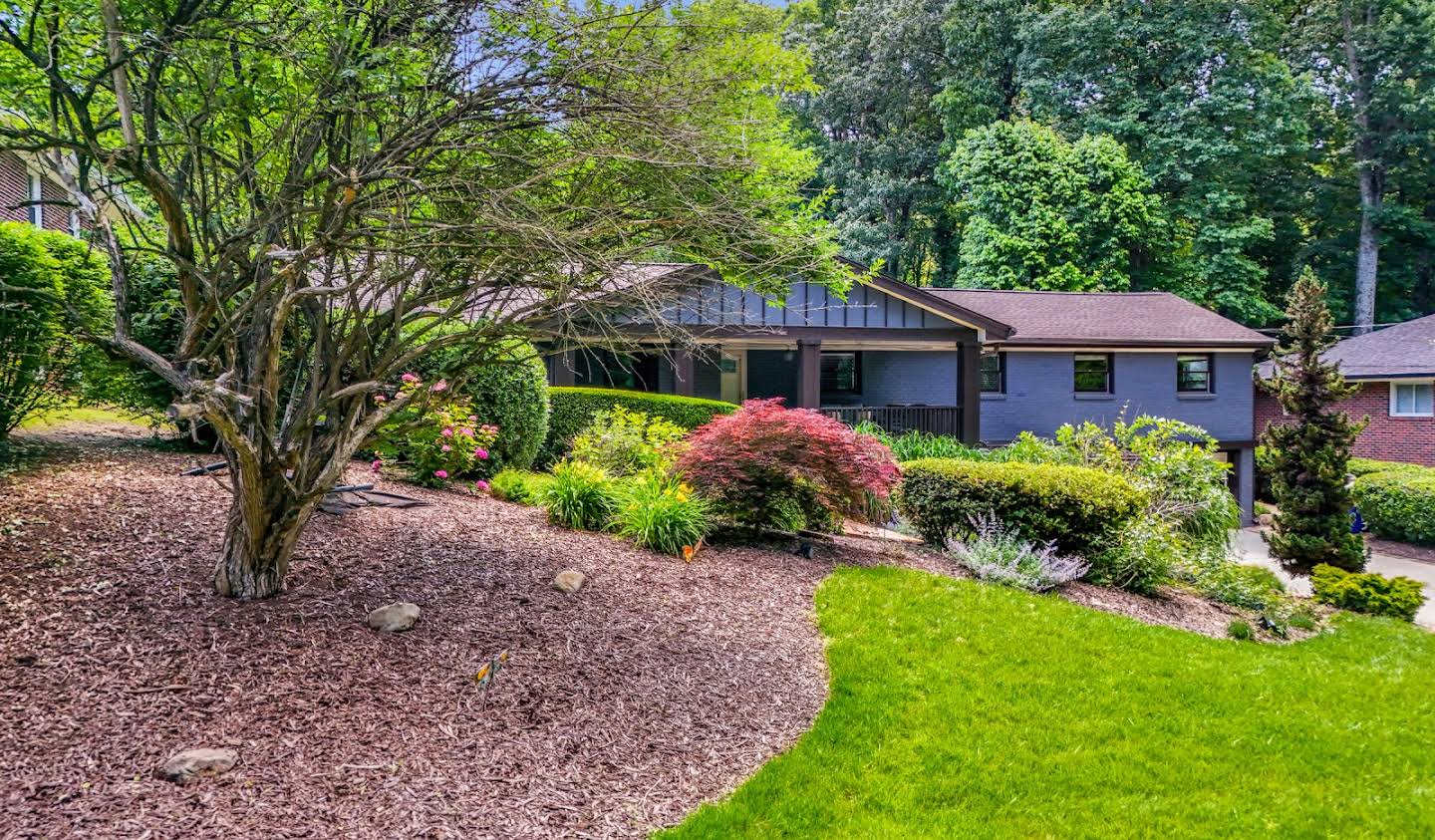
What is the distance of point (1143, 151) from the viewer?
86.7ft

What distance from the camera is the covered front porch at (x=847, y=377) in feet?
Result: 49.8

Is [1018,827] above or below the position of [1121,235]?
below

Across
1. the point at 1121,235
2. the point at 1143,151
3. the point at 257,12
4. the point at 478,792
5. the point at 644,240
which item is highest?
the point at 1143,151

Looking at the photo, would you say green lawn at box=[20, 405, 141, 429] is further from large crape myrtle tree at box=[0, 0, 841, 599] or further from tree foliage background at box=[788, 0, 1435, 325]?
tree foliage background at box=[788, 0, 1435, 325]

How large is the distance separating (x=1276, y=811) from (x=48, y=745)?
17.7ft

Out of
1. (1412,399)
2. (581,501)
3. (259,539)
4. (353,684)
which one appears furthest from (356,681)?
(1412,399)

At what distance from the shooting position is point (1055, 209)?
24.9 metres

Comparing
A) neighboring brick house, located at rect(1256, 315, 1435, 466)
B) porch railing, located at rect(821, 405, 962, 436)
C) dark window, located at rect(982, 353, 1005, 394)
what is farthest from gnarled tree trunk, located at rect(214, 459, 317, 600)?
neighboring brick house, located at rect(1256, 315, 1435, 466)

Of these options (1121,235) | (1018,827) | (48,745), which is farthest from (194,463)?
(1121,235)

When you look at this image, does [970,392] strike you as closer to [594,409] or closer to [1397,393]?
[594,409]

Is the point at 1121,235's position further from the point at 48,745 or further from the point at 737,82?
the point at 48,745

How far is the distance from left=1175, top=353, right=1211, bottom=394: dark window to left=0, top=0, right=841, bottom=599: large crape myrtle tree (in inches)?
701

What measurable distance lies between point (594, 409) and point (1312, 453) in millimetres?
10162

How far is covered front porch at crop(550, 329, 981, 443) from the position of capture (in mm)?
15172
